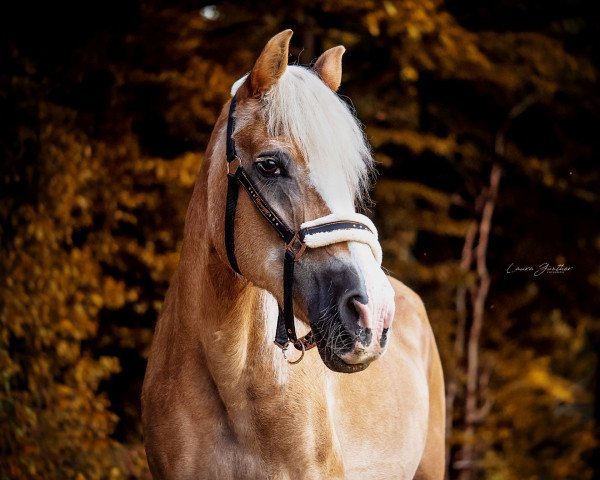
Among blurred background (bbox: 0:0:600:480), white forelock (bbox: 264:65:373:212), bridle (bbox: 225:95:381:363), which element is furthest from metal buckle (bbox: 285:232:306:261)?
blurred background (bbox: 0:0:600:480)

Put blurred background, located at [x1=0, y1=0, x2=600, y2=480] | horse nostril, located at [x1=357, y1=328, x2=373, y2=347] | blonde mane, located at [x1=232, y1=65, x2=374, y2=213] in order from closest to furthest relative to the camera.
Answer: horse nostril, located at [x1=357, y1=328, x2=373, y2=347] < blonde mane, located at [x1=232, y1=65, x2=374, y2=213] < blurred background, located at [x1=0, y1=0, x2=600, y2=480]

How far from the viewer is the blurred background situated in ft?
17.7

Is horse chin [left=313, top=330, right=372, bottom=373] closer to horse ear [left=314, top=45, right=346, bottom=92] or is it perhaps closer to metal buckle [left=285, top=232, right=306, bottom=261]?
metal buckle [left=285, top=232, right=306, bottom=261]

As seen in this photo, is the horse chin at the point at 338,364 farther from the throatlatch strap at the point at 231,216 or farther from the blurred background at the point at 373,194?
the blurred background at the point at 373,194

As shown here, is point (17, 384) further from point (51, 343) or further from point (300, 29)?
point (300, 29)

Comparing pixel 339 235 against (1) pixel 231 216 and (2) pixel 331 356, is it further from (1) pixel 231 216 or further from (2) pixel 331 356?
(1) pixel 231 216

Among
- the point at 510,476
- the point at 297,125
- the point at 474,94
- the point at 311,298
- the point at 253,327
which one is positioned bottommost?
the point at 510,476

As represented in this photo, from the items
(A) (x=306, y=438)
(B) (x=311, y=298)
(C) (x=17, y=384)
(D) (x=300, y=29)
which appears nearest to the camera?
(B) (x=311, y=298)

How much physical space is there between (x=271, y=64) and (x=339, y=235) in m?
0.69

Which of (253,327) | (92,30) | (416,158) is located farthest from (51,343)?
(416,158)

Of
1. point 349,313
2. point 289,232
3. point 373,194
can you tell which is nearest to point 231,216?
point 289,232

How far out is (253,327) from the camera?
9.78ft

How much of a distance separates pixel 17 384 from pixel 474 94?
22.3ft

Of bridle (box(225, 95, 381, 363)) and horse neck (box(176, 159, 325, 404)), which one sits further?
horse neck (box(176, 159, 325, 404))
